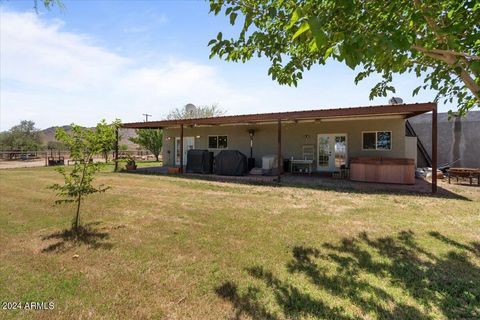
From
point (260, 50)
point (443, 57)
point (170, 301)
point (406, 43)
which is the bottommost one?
point (170, 301)

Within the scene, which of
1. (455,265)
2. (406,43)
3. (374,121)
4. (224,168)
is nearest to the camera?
(406,43)

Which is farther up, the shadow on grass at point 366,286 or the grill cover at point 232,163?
the grill cover at point 232,163

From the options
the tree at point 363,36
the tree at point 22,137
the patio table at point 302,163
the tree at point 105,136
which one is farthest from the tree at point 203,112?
the tree at point 363,36

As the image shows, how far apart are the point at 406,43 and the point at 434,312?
236cm

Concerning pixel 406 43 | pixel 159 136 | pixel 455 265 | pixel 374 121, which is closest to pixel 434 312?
pixel 455 265

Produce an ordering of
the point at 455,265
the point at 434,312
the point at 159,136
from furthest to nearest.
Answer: the point at 159,136
the point at 455,265
the point at 434,312

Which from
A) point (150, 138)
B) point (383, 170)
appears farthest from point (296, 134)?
point (150, 138)

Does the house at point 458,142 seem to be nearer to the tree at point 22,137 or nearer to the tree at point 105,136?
the tree at point 105,136

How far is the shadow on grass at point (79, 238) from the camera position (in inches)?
150

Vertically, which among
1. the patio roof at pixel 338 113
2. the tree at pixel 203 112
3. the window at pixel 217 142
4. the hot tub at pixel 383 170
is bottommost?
the hot tub at pixel 383 170

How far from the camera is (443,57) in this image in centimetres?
332

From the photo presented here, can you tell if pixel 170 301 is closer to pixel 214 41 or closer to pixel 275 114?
pixel 214 41

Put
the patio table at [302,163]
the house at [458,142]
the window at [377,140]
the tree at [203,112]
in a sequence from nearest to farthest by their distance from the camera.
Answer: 1. the window at [377,140]
2. the patio table at [302,163]
3. the house at [458,142]
4. the tree at [203,112]

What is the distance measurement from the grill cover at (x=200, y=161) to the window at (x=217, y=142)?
215cm
